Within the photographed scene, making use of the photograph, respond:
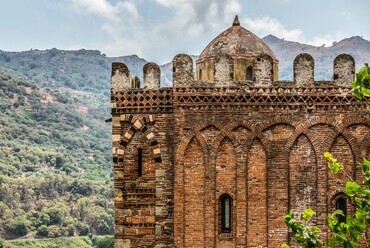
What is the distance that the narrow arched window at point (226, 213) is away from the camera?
55.0ft

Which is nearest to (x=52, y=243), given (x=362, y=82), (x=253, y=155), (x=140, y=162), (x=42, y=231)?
(x=42, y=231)

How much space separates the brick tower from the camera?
16.6 meters

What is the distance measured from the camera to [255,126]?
54.7 feet

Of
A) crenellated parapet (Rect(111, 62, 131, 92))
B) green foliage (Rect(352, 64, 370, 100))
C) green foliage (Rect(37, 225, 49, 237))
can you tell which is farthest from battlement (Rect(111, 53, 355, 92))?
green foliage (Rect(37, 225, 49, 237))

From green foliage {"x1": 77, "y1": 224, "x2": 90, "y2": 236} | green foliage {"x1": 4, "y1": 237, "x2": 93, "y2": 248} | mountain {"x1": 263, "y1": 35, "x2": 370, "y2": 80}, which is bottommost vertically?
green foliage {"x1": 4, "y1": 237, "x2": 93, "y2": 248}

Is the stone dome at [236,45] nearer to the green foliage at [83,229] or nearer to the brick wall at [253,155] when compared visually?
the brick wall at [253,155]

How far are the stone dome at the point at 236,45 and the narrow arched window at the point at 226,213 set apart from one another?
140 inches

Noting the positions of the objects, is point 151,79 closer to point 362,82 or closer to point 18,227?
point 362,82

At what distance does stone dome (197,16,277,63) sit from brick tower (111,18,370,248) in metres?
1.17

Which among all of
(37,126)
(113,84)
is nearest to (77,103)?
(37,126)

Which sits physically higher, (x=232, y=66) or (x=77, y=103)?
(x=77, y=103)

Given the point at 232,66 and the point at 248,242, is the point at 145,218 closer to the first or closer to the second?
the point at 248,242

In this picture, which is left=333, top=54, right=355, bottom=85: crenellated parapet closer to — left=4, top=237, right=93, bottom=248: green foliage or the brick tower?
the brick tower

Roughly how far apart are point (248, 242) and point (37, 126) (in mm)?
110767
